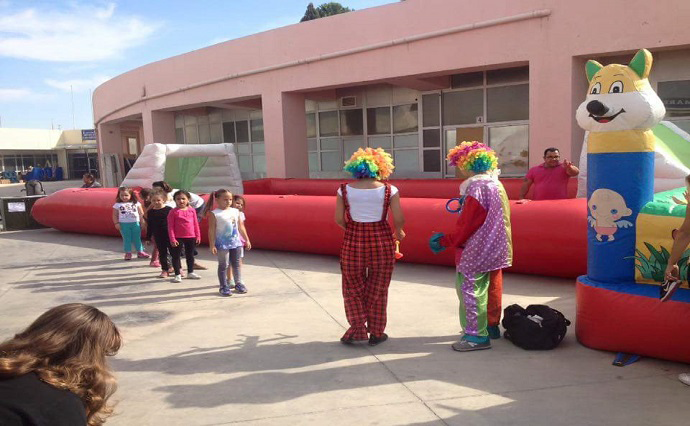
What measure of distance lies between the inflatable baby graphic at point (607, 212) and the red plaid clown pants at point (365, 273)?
5.27ft

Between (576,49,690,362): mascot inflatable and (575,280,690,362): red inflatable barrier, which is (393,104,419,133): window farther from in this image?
(575,280,690,362): red inflatable barrier

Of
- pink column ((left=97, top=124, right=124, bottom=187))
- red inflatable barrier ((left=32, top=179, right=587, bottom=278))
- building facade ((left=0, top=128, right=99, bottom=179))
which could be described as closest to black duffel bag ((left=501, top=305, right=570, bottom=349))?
red inflatable barrier ((left=32, top=179, right=587, bottom=278))

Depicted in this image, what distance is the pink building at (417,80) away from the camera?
10034mm

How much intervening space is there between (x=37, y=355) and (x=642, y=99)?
416cm

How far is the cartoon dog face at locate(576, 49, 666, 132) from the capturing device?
4.05 metres

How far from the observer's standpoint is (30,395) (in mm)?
1633

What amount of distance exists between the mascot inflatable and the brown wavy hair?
3577mm

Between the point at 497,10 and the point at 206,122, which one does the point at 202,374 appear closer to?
the point at 497,10

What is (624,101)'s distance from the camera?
4.08 m

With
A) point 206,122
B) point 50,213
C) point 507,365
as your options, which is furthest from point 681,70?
point 206,122

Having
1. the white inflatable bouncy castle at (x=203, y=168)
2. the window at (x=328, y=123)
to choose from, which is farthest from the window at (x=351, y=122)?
the white inflatable bouncy castle at (x=203, y=168)

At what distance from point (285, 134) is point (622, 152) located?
11.5 meters

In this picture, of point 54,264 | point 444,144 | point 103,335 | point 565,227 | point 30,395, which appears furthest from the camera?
point 444,144

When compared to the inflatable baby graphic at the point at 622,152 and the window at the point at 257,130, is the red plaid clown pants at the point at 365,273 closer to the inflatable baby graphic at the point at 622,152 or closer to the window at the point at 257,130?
the inflatable baby graphic at the point at 622,152
